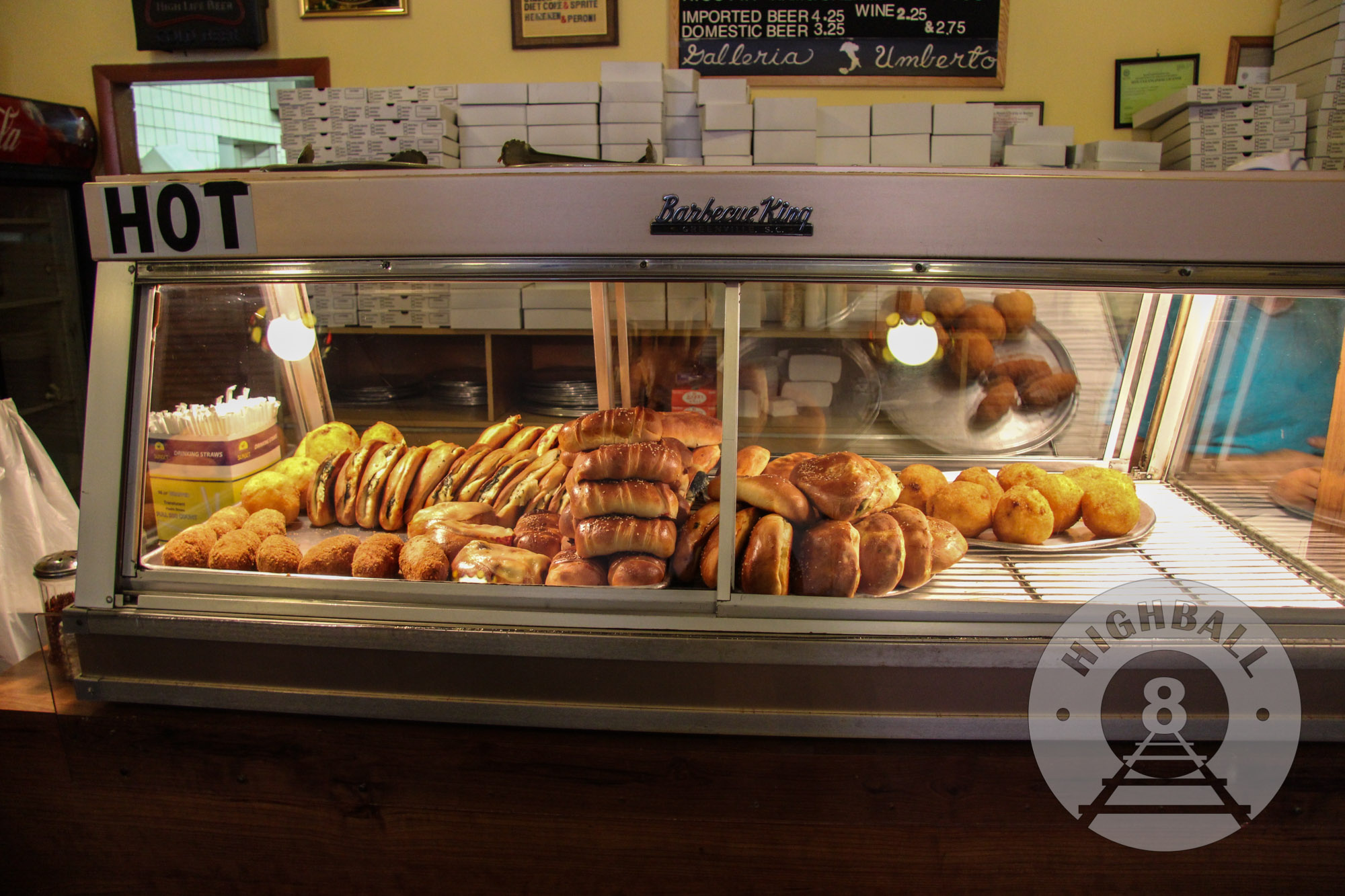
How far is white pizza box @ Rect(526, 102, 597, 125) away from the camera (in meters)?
4.22

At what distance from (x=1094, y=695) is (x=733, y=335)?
865 mm

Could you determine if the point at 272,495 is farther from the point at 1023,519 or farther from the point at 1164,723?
the point at 1164,723

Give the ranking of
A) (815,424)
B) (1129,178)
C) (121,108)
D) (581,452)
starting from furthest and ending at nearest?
(121,108) < (815,424) < (581,452) < (1129,178)

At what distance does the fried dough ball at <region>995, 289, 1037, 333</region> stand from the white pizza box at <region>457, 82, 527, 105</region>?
329cm

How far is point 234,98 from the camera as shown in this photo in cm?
491

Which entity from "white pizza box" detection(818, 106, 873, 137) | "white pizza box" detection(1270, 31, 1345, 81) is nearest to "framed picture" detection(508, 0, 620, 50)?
"white pizza box" detection(818, 106, 873, 137)

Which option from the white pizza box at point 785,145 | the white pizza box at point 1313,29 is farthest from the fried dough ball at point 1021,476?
the white pizza box at point 1313,29

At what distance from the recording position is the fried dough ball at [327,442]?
1.97m

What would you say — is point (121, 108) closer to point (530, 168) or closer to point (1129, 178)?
point (530, 168)

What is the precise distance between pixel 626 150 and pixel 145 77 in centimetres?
312

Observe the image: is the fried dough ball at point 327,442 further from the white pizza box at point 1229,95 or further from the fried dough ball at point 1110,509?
the white pizza box at point 1229,95

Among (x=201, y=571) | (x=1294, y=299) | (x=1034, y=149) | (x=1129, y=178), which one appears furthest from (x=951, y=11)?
(x=201, y=571)

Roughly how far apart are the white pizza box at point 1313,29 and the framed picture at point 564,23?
3.80m

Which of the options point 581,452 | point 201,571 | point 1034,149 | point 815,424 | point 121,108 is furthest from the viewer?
point 121,108
